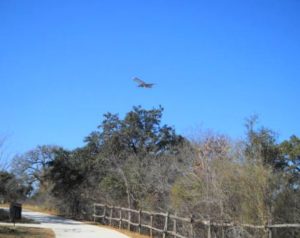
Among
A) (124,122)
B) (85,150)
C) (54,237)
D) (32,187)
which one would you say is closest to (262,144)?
(54,237)

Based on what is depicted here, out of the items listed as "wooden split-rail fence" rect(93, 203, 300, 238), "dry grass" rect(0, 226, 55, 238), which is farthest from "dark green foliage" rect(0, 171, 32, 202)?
"dry grass" rect(0, 226, 55, 238)

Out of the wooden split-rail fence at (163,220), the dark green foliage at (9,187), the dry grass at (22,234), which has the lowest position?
the dry grass at (22,234)

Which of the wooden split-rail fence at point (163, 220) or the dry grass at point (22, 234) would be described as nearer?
the wooden split-rail fence at point (163, 220)

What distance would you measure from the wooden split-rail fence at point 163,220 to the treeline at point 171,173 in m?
0.48

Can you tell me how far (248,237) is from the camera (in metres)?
16.7

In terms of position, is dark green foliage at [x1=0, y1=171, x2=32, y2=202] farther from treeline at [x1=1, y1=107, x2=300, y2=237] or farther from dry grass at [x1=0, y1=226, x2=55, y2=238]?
dry grass at [x1=0, y1=226, x2=55, y2=238]

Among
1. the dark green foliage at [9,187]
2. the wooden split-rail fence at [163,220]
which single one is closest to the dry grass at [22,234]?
the wooden split-rail fence at [163,220]

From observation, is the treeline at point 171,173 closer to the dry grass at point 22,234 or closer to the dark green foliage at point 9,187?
the dark green foliage at point 9,187

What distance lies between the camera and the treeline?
57.2ft

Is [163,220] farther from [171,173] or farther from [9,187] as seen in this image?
[9,187]

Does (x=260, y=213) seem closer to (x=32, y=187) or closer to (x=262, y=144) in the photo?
(x=262, y=144)

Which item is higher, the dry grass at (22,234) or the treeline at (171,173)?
the treeline at (171,173)

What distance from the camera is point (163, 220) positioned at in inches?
964

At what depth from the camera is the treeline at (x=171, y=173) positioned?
17438mm
